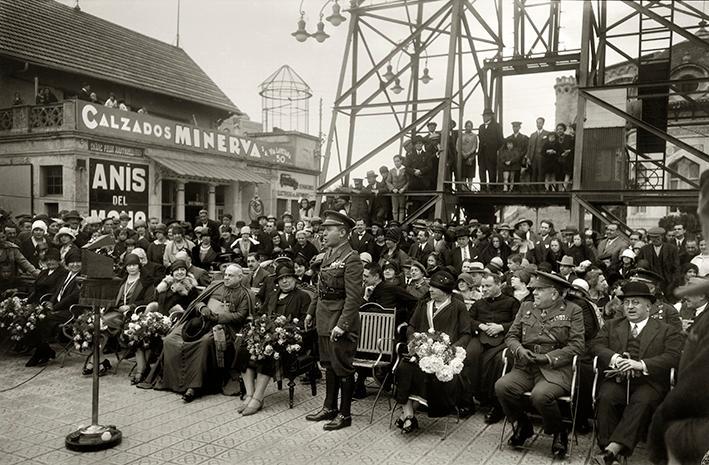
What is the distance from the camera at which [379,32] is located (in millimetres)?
15156

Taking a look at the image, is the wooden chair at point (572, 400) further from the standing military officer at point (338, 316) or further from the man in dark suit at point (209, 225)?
the man in dark suit at point (209, 225)

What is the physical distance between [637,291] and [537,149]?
334 inches

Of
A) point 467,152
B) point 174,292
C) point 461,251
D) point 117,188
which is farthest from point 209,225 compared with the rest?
point 117,188

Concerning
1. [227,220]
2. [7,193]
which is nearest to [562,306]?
[227,220]

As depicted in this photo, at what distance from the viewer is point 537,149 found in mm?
13461

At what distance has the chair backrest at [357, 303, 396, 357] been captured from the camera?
716cm

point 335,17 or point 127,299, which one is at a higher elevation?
point 335,17

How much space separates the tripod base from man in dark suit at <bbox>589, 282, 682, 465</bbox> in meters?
4.33

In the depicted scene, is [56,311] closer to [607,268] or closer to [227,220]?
[227,220]

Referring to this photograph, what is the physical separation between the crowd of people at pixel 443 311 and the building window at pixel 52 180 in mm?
7306

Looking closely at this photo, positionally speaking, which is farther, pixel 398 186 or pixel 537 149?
pixel 398 186

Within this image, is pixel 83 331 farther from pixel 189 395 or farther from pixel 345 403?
pixel 345 403

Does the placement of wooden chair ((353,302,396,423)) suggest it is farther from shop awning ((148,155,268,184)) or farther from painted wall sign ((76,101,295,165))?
shop awning ((148,155,268,184))

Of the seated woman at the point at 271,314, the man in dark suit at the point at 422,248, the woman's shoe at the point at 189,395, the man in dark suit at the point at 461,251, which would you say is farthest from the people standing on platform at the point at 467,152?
the woman's shoe at the point at 189,395
